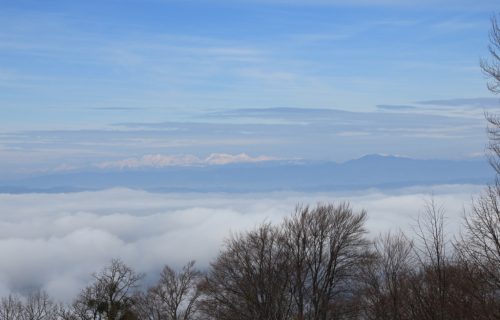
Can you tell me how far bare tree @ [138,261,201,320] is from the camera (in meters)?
62.9

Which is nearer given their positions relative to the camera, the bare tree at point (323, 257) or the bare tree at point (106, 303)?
the bare tree at point (323, 257)

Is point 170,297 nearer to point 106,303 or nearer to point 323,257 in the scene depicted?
point 106,303

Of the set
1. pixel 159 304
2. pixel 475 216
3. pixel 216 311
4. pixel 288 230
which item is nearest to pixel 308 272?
pixel 288 230

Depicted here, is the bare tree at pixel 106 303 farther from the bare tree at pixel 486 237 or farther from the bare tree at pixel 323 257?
the bare tree at pixel 486 237

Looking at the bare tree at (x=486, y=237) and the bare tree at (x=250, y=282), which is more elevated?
the bare tree at (x=250, y=282)

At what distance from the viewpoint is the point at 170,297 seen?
6606 cm

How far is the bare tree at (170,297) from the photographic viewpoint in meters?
62.9

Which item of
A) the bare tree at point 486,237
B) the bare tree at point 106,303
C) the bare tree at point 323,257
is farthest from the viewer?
the bare tree at point 106,303

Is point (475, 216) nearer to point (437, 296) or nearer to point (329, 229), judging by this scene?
point (437, 296)

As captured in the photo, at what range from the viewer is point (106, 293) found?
5166cm

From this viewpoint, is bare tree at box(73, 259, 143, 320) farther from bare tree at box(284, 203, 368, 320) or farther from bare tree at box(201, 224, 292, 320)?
bare tree at box(284, 203, 368, 320)

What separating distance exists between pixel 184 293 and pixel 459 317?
49764 mm

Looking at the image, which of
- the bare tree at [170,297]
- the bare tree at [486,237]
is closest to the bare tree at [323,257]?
the bare tree at [170,297]

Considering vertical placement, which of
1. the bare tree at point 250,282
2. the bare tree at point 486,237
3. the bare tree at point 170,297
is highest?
the bare tree at point 170,297
